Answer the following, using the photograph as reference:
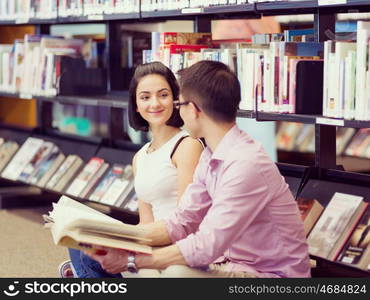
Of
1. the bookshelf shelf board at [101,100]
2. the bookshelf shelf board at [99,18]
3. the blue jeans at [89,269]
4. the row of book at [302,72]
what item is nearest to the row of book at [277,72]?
the row of book at [302,72]

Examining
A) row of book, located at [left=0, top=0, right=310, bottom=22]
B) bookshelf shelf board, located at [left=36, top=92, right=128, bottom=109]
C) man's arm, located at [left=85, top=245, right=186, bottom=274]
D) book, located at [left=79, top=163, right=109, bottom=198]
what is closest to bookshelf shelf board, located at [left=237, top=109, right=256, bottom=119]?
row of book, located at [left=0, top=0, right=310, bottom=22]

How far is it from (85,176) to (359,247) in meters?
2.41

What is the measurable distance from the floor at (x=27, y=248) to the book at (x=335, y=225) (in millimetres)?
1485

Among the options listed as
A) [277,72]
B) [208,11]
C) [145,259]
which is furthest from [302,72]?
[145,259]

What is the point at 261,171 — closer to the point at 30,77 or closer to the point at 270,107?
the point at 270,107

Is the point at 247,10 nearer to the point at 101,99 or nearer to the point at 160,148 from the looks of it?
the point at 160,148

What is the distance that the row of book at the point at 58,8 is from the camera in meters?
4.55

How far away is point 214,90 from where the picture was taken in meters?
2.41

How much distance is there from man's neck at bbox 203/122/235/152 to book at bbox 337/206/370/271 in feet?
2.85

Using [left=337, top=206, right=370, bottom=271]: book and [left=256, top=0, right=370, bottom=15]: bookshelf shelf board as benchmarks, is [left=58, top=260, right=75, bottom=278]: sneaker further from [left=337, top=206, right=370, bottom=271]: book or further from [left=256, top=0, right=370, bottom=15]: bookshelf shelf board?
[left=256, top=0, right=370, bottom=15]: bookshelf shelf board

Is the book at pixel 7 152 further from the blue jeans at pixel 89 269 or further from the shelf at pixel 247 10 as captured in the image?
the blue jeans at pixel 89 269

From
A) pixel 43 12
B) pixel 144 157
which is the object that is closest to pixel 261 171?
pixel 144 157

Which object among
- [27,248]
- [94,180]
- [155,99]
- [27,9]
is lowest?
[27,248]

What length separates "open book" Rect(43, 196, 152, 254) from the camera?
2.29 meters
